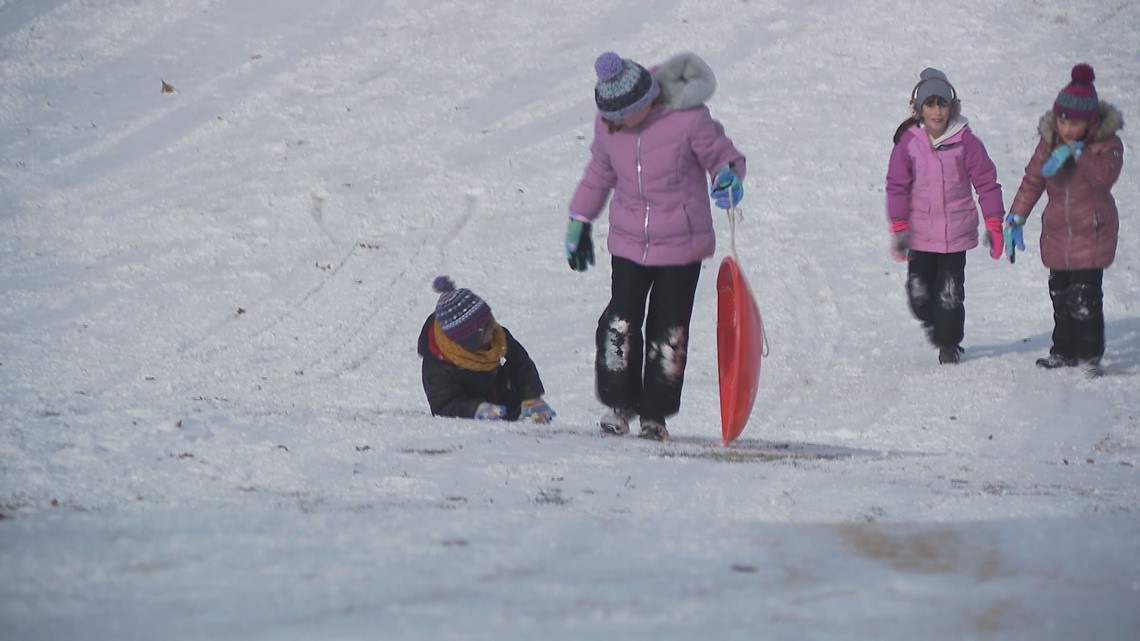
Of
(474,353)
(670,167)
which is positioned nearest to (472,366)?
(474,353)

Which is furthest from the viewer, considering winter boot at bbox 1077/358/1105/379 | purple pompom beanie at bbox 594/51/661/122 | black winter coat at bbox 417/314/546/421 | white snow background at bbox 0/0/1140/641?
winter boot at bbox 1077/358/1105/379

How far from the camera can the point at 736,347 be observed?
5.41m

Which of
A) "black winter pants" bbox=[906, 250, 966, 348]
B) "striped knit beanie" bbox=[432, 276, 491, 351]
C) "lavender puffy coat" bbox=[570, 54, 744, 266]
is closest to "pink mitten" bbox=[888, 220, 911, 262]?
"black winter pants" bbox=[906, 250, 966, 348]

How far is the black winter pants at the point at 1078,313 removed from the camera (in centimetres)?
673

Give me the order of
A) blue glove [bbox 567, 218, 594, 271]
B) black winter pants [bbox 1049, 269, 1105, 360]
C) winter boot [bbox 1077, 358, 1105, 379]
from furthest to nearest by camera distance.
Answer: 1. winter boot [bbox 1077, 358, 1105, 379]
2. black winter pants [bbox 1049, 269, 1105, 360]
3. blue glove [bbox 567, 218, 594, 271]

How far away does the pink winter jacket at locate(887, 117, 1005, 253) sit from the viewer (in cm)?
691

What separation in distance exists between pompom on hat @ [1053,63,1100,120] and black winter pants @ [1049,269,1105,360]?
83 centimetres

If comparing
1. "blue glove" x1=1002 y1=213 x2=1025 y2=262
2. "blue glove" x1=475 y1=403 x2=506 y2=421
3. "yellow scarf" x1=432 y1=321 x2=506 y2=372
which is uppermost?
"blue glove" x1=1002 y1=213 x2=1025 y2=262

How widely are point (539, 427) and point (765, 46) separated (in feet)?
26.0

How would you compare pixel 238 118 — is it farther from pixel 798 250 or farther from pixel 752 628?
pixel 752 628

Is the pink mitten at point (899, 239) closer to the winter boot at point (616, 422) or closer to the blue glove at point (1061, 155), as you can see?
the blue glove at point (1061, 155)

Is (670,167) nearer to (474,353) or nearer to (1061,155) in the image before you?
(474,353)

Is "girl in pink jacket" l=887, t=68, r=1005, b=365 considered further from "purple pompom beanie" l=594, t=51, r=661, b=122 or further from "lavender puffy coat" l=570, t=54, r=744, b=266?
"purple pompom beanie" l=594, t=51, r=661, b=122

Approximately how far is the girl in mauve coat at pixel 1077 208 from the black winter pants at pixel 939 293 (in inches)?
13.5
